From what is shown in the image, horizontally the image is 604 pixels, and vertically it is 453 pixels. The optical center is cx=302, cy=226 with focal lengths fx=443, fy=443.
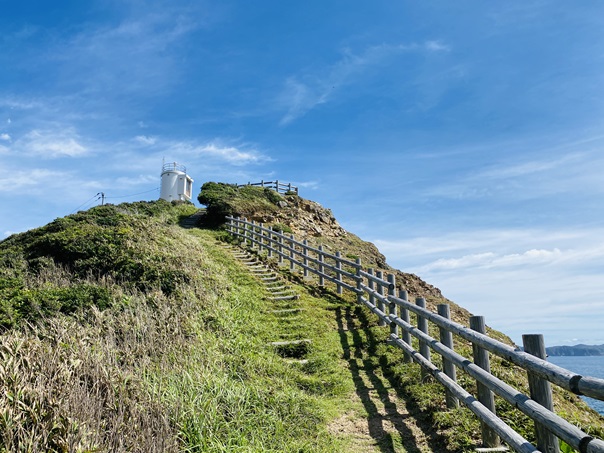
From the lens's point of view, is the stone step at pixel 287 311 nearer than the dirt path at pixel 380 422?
No

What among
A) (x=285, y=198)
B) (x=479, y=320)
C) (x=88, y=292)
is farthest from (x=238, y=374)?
(x=285, y=198)

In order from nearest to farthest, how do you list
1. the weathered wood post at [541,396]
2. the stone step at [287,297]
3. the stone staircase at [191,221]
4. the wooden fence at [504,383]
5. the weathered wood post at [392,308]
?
the wooden fence at [504,383] → the weathered wood post at [541,396] → the weathered wood post at [392,308] → the stone step at [287,297] → the stone staircase at [191,221]

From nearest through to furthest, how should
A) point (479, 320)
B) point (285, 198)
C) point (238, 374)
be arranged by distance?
point (479, 320)
point (238, 374)
point (285, 198)

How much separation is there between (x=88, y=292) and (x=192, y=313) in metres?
2.20

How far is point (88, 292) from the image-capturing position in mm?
9156

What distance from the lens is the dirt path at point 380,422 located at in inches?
204

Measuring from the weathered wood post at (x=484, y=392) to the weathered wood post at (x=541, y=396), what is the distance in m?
1.03

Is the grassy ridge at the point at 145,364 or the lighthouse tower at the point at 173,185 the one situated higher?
the lighthouse tower at the point at 173,185

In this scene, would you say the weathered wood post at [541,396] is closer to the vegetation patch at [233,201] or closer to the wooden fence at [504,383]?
the wooden fence at [504,383]

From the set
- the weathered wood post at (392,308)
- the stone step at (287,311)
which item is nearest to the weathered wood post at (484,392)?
the weathered wood post at (392,308)

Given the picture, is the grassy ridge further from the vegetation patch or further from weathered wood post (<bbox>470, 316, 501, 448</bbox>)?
the vegetation patch

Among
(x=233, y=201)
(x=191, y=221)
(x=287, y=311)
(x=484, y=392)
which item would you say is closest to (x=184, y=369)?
(x=484, y=392)

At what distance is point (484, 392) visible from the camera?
484cm

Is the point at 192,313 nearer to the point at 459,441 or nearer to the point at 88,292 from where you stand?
the point at 88,292
